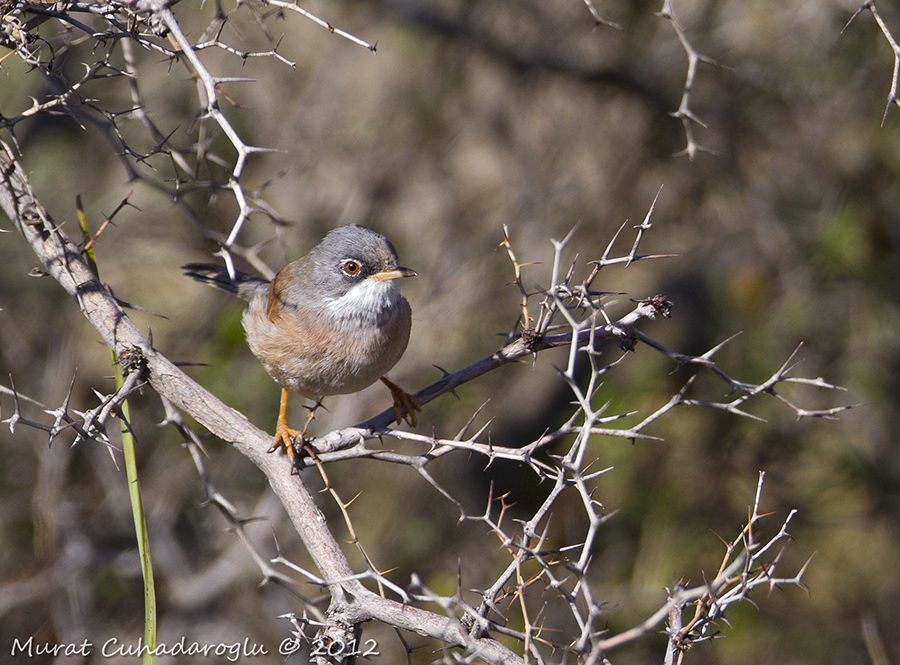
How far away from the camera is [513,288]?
742 cm

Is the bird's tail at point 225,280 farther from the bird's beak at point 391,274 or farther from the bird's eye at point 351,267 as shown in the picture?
the bird's beak at point 391,274

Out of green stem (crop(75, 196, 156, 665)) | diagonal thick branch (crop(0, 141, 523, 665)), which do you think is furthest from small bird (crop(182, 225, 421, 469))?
green stem (crop(75, 196, 156, 665))

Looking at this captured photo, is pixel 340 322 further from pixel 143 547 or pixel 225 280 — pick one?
pixel 143 547

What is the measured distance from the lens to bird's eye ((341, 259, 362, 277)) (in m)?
4.27

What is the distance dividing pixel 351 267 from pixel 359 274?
0.05 meters

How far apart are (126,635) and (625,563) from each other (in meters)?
3.41

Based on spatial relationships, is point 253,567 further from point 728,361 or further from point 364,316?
point 728,361

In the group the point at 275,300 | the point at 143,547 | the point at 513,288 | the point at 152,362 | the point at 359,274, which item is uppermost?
the point at 152,362

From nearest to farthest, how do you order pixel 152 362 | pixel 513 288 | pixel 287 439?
pixel 152 362, pixel 287 439, pixel 513 288

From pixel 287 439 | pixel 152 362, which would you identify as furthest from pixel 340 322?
pixel 152 362

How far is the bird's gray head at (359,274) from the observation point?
423 centimetres

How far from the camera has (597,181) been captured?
7.71 metres

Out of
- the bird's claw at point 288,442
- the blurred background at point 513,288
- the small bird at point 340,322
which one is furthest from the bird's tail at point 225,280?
the bird's claw at point 288,442

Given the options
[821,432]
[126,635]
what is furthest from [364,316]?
[821,432]
